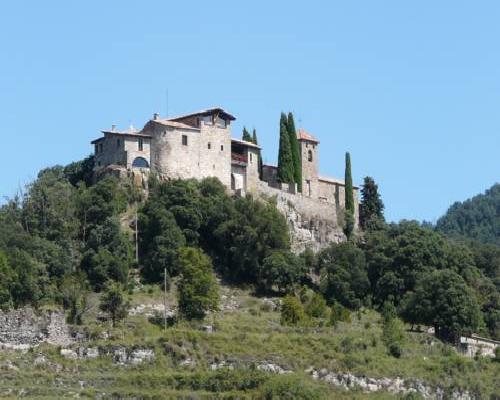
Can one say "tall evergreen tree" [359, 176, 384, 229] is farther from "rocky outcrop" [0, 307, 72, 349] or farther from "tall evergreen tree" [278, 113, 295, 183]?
"rocky outcrop" [0, 307, 72, 349]

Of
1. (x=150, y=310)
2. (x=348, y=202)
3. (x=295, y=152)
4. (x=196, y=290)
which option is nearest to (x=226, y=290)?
(x=150, y=310)

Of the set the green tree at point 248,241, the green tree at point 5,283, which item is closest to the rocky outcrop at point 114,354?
the green tree at point 5,283

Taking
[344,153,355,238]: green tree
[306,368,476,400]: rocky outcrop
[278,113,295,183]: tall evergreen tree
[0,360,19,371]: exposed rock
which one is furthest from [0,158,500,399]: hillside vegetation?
[278,113,295,183]: tall evergreen tree

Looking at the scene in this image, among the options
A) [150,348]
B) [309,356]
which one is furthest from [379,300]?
[150,348]

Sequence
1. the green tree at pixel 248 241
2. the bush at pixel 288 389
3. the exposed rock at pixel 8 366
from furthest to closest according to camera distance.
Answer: the green tree at pixel 248 241, the bush at pixel 288 389, the exposed rock at pixel 8 366

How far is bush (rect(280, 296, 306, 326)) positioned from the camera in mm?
76875

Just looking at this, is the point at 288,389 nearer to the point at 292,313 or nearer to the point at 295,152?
the point at 292,313

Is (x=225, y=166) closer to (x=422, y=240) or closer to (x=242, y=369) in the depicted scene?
(x=422, y=240)

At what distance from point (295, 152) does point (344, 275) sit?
42.6 ft

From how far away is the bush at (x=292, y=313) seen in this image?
3027 inches

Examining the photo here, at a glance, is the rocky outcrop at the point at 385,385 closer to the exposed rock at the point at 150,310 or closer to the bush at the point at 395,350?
the bush at the point at 395,350

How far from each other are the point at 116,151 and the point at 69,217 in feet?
24.8

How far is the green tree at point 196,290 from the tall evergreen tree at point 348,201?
62.3 feet

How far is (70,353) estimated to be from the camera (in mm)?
66312
